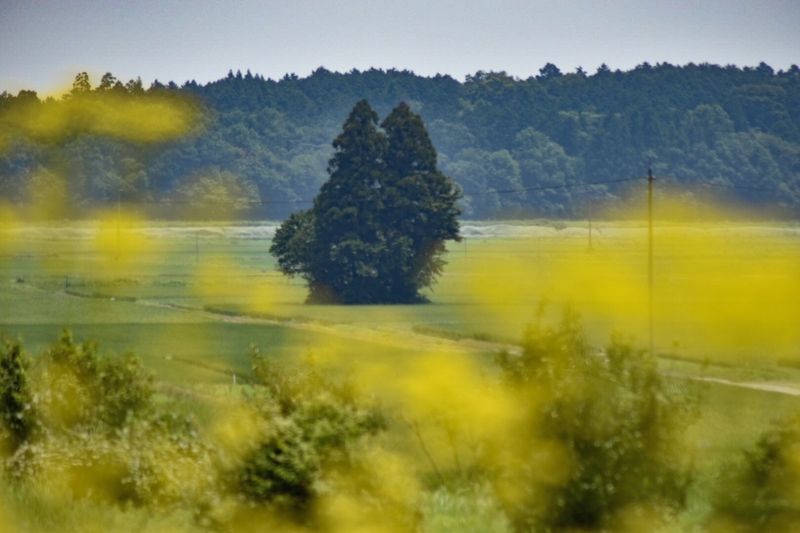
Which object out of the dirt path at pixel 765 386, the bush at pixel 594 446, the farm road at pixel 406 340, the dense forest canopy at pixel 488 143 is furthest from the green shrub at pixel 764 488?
the dense forest canopy at pixel 488 143

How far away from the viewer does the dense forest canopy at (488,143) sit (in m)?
29.6

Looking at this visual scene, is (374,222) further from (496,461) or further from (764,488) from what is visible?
(764,488)

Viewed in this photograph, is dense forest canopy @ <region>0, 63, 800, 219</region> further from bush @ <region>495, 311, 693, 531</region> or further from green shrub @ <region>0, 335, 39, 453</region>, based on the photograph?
bush @ <region>495, 311, 693, 531</region>

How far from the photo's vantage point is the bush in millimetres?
5891

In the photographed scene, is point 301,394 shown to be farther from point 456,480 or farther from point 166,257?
point 166,257

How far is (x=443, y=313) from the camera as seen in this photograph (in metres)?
37.4

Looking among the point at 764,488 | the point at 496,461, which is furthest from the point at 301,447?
the point at 764,488

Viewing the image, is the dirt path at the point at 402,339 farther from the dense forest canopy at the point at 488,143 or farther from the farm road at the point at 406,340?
the dense forest canopy at the point at 488,143

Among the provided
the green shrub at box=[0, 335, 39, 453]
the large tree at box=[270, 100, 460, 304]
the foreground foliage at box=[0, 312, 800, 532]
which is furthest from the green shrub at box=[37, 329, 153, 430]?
the large tree at box=[270, 100, 460, 304]

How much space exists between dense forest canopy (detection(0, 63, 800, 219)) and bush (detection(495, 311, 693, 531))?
16046mm

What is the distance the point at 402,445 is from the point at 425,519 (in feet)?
4.31

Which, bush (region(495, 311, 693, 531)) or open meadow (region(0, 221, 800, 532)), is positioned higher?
bush (region(495, 311, 693, 531))

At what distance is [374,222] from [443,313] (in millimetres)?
7278

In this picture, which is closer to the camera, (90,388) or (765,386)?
(90,388)
